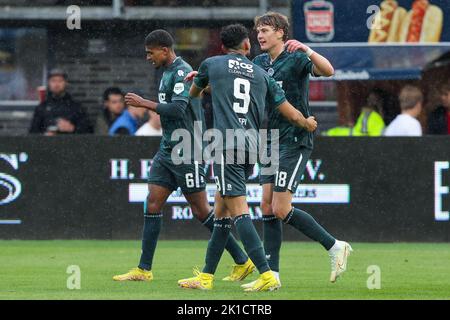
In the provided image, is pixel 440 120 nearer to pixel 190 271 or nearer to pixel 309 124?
pixel 190 271

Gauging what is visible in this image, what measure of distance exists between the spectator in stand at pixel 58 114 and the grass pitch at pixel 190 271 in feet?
6.95

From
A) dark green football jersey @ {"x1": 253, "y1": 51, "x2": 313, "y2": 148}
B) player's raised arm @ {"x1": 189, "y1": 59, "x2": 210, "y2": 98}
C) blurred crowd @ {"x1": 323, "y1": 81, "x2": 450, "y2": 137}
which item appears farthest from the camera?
blurred crowd @ {"x1": 323, "y1": 81, "x2": 450, "y2": 137}

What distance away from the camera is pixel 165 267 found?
12.1m

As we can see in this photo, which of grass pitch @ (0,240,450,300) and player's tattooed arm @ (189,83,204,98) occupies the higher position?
player's tattooed arm @ (189,83,204,98)

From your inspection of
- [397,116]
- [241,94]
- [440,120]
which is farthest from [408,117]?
[241,94]

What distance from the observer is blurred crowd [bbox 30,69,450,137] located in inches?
645

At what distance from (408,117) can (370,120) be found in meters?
0.65

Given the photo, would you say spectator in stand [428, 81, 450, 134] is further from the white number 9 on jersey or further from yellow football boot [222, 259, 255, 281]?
the white number 9 on jersey

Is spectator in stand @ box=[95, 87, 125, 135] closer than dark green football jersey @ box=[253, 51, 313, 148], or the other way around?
dark green football jersey @ box=[253, 51, 313, 148]

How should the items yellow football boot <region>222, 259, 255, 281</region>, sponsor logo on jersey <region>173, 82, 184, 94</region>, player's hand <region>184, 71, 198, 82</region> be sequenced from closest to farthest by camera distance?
player's hand <region>184, 71, 198, 82</region> → sponsor logo on jersey <region>173, 82, 184, 94</region> → yellow football boot <region>222, 259, 255, 281</region>

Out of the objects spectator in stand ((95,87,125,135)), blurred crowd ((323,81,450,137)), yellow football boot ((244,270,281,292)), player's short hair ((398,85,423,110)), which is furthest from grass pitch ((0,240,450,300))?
spectator in stand ((95,87,125,135))

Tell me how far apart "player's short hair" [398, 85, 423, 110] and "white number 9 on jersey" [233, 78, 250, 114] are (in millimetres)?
6920

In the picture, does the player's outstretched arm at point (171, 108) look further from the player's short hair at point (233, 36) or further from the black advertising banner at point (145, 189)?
the black advertising banner at point (145, 189)

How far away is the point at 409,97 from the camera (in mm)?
16516
